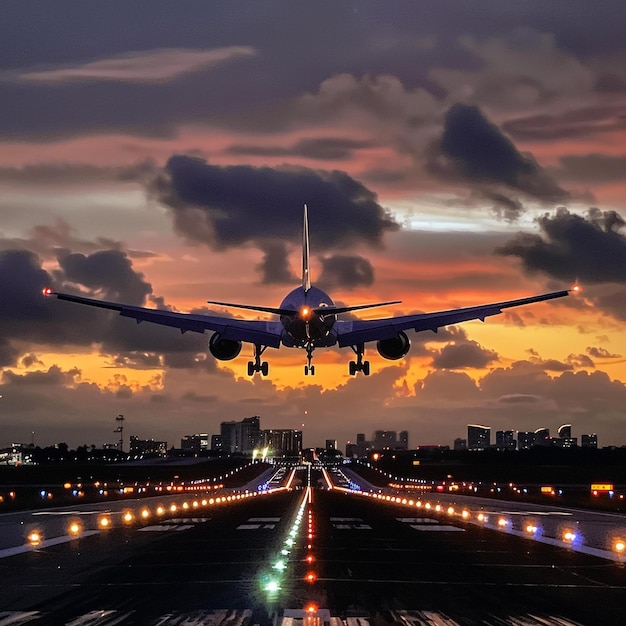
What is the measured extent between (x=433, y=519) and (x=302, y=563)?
87.9 ft

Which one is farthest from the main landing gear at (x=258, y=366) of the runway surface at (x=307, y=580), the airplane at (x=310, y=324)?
the runway surface at (x=307, y=580)

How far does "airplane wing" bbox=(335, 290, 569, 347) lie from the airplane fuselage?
4.02m

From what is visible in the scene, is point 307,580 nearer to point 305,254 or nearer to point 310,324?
point 310,324

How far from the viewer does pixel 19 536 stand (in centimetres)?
4534

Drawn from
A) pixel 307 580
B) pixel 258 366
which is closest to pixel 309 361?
pixel 258 366

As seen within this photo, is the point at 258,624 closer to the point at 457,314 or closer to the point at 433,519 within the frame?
the point at 433,519

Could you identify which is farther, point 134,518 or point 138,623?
point 134,518

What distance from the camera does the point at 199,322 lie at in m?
68.2

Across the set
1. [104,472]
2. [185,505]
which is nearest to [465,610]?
[185,505]

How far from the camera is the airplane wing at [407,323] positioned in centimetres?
6812

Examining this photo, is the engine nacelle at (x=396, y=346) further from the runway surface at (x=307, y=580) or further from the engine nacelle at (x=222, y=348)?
the runway surface at (x=307, y=580)

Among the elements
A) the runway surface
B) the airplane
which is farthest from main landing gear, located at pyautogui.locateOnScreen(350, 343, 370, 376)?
the runway surface

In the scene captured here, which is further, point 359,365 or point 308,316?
→ point 359,365

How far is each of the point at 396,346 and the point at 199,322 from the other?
15.1 meters
